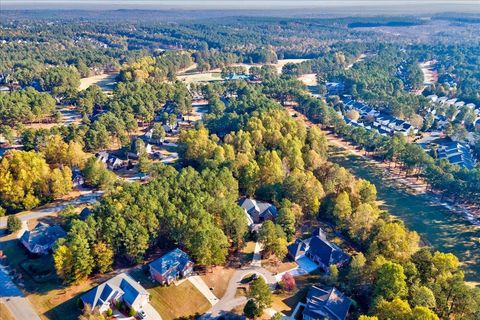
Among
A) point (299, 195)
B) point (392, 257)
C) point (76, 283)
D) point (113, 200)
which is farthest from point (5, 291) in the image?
point (392, 257)

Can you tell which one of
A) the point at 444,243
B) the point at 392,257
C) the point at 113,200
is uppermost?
the point at 113,200

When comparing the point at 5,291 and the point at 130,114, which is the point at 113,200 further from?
the point at 130,114

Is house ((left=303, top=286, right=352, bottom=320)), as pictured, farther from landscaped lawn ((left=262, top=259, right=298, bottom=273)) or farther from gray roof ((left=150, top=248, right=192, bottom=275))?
gray roof ((left=150, top=248, right=192, bottom=275))

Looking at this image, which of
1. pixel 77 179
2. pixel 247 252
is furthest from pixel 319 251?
pixel 77 179

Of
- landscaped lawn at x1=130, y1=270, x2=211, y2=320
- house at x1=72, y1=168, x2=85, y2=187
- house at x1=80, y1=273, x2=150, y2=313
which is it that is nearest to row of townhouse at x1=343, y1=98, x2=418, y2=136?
house at x1=72, y1=168, x2=85, y2=187

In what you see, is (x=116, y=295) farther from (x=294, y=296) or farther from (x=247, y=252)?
(x=294, y=296)

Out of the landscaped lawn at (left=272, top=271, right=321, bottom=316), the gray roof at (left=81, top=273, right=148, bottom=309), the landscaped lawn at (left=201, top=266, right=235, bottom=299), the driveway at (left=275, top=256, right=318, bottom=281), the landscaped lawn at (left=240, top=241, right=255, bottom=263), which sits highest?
the gray roof at (left=81, top=273, right=148, bottom=309)


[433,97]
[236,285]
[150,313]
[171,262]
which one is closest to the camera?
[150,313]
